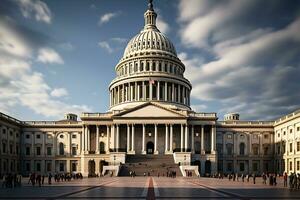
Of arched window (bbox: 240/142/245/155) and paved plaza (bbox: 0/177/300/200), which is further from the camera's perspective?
arched window (bbox: 240/142/245/155)

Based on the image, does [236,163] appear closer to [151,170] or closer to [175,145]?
[175,145]

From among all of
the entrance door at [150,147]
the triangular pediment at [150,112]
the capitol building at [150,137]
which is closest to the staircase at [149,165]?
the capitol building at [150,137]

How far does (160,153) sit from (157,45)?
4489 cm

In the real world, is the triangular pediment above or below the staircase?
above

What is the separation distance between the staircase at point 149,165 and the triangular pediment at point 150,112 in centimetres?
1206

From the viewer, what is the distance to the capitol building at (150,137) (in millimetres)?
98794

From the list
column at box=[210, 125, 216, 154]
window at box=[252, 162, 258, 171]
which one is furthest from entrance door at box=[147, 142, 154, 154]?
window at box=[252, 162, 258, 171]

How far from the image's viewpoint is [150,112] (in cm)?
10519

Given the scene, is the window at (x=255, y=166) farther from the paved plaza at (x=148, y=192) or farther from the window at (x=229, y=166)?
the paved plaza at (x=148, y=192)

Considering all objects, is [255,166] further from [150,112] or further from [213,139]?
[150,112]

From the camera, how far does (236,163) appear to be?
374 feet

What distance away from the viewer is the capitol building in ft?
324

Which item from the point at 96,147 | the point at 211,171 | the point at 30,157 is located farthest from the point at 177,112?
the point at 30,157

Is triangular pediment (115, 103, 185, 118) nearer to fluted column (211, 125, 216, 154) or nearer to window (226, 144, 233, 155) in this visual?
fluted column (211, 125, 216, 154)
